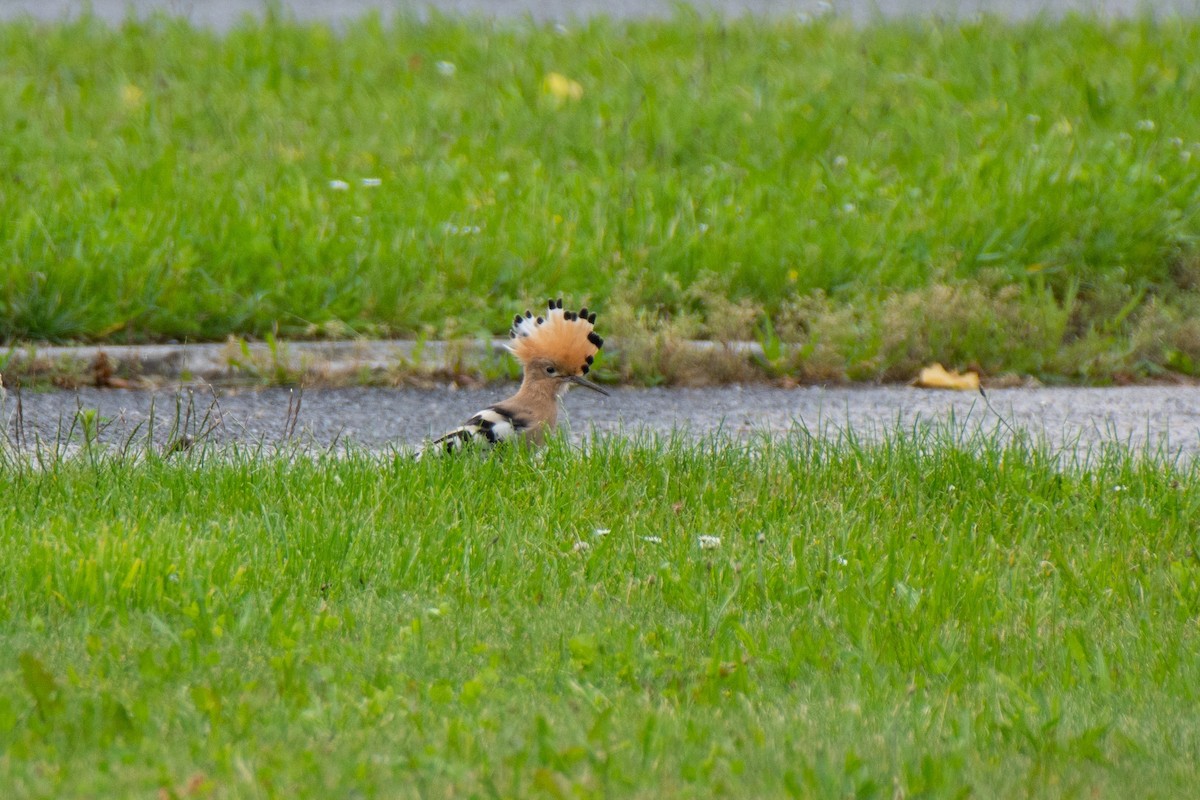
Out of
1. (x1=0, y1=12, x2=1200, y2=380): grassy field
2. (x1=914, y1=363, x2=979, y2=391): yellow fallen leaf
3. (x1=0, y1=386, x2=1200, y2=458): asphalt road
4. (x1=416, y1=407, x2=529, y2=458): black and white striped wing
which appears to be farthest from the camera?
(x1=0, y1=12, x2=1200, y2=380): grassy field

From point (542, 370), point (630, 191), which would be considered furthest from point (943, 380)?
point (542, 370)

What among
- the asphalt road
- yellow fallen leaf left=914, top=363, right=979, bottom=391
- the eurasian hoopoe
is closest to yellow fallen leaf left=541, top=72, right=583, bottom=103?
the asphalt road

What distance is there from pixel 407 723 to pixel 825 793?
85 centimetres

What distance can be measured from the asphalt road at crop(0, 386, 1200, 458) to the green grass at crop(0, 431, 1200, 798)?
2.30 feet

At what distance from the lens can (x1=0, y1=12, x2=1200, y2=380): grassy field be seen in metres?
7.00

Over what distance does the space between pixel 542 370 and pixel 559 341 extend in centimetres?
13

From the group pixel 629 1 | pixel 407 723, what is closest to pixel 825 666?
pixel 407 723

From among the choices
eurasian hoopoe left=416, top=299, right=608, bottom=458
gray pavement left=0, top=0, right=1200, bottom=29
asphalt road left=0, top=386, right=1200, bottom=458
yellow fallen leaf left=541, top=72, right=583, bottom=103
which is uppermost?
gray pavement left=0, top=0, right=1200, bottom=29

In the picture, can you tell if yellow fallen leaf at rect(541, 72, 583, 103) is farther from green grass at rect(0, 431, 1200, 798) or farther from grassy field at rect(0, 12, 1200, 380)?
green grass at rect(0, 431, 1200, 798)

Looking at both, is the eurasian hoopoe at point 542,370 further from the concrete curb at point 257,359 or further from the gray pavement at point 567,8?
the gray pavement at point 567,8

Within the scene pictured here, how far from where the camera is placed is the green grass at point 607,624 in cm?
316

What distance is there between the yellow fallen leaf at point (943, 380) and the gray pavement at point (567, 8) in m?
4.25

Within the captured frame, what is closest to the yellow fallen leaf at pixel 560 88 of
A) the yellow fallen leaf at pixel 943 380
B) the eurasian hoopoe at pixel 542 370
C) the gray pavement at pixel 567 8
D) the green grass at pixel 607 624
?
the gray pavement at pixel 567 8

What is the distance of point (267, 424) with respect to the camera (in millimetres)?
6148
